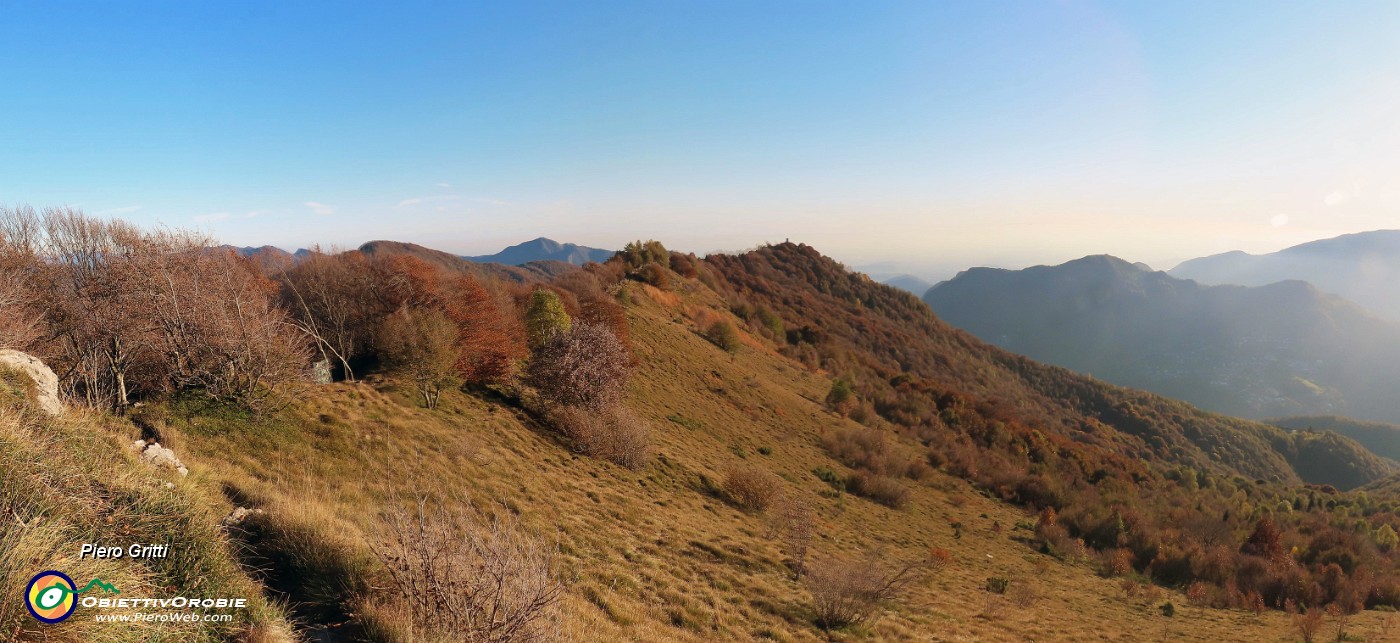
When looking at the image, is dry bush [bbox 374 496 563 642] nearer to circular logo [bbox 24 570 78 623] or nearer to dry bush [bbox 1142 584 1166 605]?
circular logo [bbox 24 570 78 623]

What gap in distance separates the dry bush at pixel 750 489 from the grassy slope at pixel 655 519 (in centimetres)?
93

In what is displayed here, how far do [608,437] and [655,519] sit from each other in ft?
15.9

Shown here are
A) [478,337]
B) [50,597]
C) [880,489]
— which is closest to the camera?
[50,597]

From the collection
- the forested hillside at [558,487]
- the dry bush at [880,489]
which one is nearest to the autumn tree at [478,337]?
the forested hillside at [558,487]

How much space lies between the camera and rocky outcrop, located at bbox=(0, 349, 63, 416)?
7.67 meters

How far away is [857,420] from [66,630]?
4193cm

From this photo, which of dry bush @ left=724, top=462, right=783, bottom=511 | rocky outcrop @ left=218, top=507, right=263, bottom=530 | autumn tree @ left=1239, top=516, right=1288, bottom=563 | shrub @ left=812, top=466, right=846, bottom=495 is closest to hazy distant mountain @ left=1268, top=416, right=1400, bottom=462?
autumn tree @ left=1239, top=516, right=1288, bottom=563

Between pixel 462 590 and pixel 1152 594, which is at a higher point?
pixel 462 590

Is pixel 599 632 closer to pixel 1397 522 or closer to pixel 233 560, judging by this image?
pixel 233 560

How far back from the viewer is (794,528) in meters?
16.7

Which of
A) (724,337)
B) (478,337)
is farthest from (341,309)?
(724,337)

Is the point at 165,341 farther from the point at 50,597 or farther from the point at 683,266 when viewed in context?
the point at 683,266

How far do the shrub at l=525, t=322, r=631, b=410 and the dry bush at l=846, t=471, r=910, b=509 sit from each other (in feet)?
49.9

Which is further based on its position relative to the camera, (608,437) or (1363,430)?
(1363,430)
